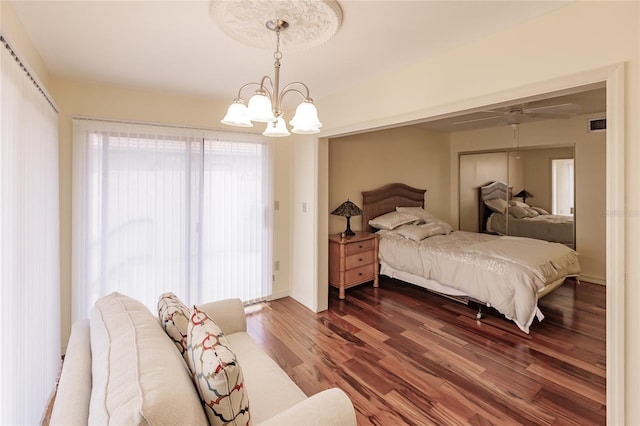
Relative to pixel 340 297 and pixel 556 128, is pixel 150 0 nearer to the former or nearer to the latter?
pixel 340 297

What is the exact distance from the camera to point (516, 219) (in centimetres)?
498

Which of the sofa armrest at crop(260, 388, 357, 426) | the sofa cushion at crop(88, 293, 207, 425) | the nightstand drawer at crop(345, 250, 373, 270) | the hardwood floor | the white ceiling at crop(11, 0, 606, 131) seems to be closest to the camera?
the sofa cushion at crop(88, 293, 207, 425)

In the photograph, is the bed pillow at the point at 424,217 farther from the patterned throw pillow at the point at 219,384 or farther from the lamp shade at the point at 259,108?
the patterned throw pillow at the point at 219,384

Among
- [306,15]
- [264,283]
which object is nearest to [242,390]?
[306,15]

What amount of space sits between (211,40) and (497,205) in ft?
16.9

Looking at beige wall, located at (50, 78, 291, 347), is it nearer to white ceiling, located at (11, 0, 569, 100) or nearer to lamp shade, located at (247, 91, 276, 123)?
white ceiling, located at (11, 0, 569, 100)

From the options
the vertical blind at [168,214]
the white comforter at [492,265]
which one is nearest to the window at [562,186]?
the white comforter at [492,265]

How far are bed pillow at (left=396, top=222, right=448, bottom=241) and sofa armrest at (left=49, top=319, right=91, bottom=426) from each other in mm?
3590

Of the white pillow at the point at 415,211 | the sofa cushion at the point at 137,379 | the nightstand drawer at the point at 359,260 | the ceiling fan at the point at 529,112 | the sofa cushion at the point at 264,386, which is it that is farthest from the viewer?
the white pillow at the point at 415,211

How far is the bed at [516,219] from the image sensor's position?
4.62 meters

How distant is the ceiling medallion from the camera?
58.5 inches

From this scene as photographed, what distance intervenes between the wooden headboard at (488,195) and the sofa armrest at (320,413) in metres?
5.10

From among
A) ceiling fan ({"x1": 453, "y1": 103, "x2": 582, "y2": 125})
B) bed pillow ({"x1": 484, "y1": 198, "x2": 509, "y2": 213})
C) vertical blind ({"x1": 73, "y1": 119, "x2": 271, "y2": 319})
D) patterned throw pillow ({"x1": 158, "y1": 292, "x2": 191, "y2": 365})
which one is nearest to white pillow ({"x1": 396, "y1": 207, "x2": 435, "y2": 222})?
bed pillow ({"x1": 484, "y1": 198, "x2": 509, "y2": 213})

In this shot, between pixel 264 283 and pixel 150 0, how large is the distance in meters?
2.91
